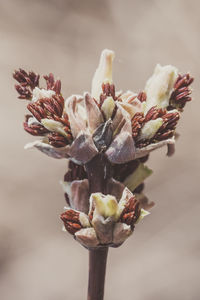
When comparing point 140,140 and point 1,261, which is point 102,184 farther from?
point 1,261

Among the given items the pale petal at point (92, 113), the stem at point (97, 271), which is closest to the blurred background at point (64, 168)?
the stem at point (97, 271)

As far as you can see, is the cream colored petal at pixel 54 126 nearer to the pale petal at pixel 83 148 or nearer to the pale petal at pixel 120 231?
the pale petal at pixel 83 148

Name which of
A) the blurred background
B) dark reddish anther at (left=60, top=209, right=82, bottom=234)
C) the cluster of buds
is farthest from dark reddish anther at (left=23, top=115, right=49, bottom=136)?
the blurred background

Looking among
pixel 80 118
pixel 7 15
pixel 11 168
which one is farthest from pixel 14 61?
pixel 80 118

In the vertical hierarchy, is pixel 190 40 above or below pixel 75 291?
above

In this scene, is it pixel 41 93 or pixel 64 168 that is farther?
pixel 64 168

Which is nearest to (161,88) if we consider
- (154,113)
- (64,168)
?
(154,113)

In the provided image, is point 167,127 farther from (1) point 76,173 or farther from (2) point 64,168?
(2) point 64,168
